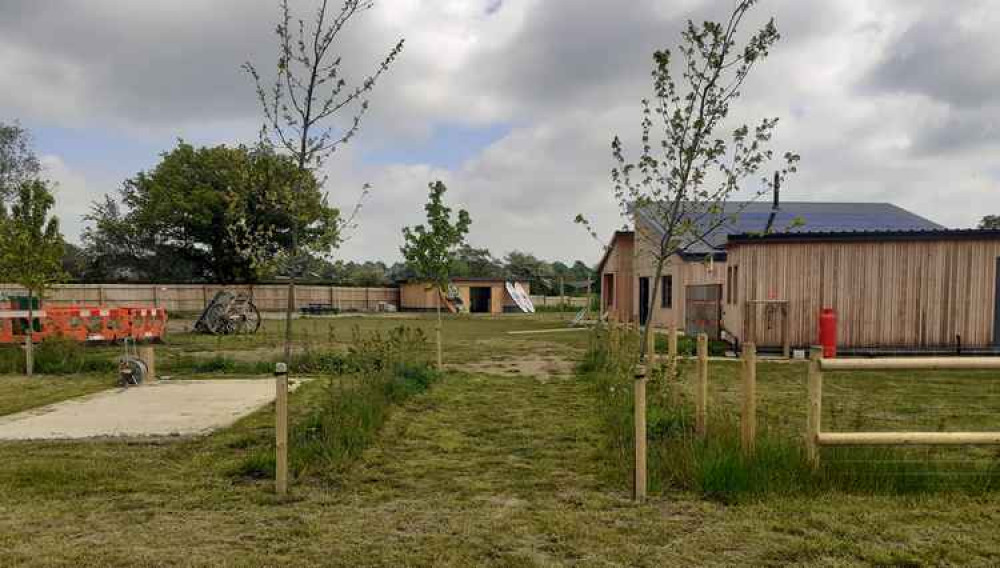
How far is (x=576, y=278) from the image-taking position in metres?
77.0

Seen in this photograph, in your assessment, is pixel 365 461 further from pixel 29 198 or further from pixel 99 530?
pixel 29 198

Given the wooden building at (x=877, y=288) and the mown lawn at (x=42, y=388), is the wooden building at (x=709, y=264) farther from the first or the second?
the mown lawn at (x=42, y=388)

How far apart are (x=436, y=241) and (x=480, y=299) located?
35.1 meters

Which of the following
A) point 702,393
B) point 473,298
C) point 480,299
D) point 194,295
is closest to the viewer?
point 702,393

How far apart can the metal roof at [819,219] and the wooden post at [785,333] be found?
3.93 m

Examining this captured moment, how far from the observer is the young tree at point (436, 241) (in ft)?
39.4

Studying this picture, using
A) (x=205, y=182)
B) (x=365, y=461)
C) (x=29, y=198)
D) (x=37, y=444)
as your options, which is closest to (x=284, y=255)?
(x=365, y=461)

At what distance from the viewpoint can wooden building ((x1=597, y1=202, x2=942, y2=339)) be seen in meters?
16.7

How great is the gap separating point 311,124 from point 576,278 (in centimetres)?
7264

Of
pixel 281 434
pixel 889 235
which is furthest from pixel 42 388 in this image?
pixel 889 235

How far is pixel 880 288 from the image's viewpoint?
1362cm

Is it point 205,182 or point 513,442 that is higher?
point 205,182

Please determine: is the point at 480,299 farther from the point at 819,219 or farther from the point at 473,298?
the point at 819,219

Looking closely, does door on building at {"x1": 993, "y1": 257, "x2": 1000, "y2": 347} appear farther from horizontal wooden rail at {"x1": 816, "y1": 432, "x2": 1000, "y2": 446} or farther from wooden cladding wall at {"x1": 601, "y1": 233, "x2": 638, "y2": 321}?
horizontal wooden rail at {"x1": 816, "y1": 432, "x2": 1000, "y2": 446}
